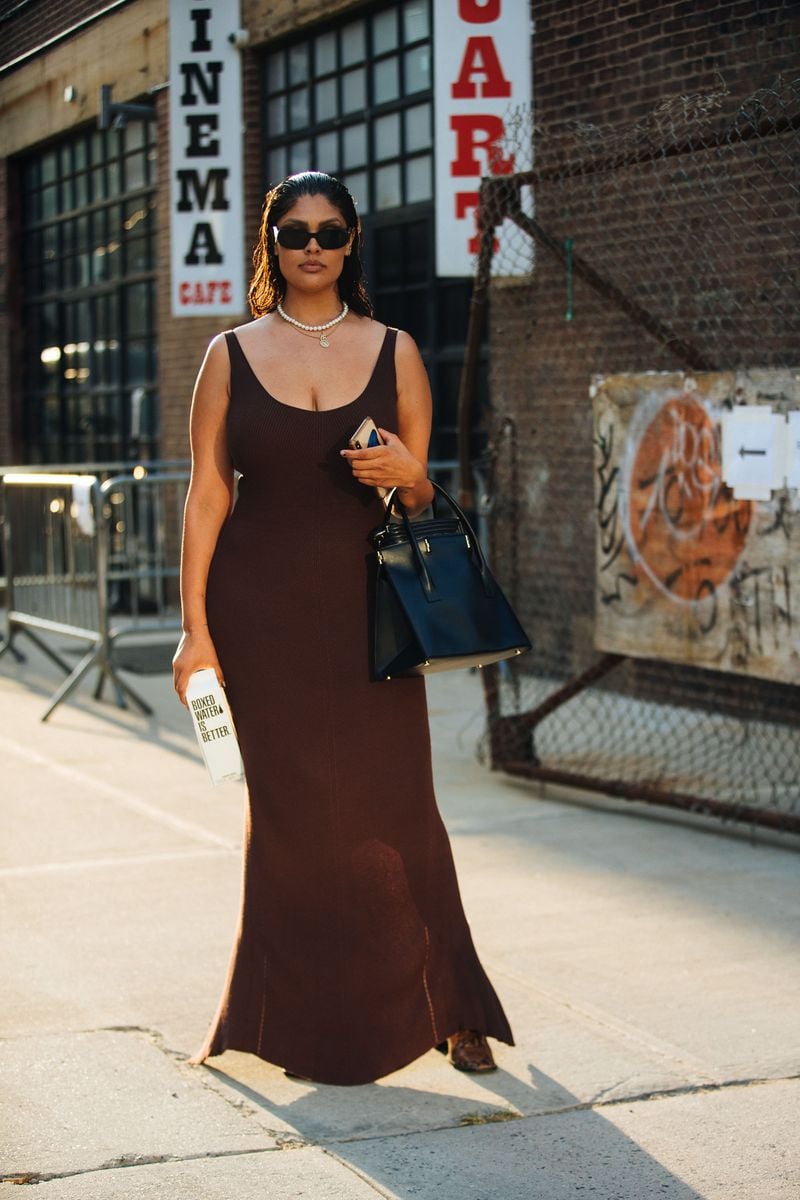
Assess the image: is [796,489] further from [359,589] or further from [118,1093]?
[118,1093]

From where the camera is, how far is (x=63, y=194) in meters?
17.5

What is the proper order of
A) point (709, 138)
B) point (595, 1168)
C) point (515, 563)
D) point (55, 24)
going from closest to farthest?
point (595, 1168), point (709, 138), point (515, 563), point (55, 24)

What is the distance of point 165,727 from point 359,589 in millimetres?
5253

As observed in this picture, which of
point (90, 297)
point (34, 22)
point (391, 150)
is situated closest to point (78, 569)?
point (391, 150)

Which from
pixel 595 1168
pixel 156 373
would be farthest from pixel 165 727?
pixel 156 373

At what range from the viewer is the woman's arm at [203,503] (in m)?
3.99

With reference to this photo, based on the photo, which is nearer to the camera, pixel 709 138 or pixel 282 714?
pixel 282 714

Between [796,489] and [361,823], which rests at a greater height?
[796,489]

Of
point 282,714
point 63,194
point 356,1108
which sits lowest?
point 356,1108

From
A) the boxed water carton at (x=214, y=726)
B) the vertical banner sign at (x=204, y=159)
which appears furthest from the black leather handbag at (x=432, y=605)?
the vertical banner sign at (x=204, y=159)

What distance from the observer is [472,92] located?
9.80m

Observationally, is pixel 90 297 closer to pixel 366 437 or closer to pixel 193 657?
pixel 193 657

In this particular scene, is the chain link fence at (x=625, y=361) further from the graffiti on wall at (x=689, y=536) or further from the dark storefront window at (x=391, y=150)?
the dark storefront window at (x=391, y=150)

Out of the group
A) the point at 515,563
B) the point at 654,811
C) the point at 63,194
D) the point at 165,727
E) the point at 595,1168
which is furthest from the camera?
the point at 63,194
